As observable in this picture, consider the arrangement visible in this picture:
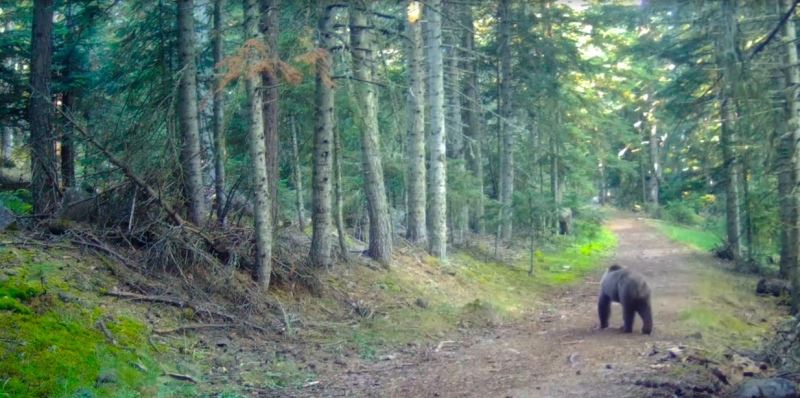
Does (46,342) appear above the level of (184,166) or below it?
below

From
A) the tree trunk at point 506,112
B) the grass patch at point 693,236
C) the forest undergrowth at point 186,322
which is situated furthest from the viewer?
the grass patch at point 693,236

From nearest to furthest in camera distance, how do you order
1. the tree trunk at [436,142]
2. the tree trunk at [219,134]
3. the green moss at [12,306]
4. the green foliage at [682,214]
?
the green moss at [12,306] → the tree trunk at [219,134] → the tree trunk at [436,142] → the green foliage at [682,214]

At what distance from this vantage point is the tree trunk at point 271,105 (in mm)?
11734

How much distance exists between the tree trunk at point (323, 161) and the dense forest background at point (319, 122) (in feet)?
0.12

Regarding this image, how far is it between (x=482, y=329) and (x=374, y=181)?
13.3 feet

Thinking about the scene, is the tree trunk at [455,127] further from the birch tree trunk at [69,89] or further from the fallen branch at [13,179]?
the fallen branch at [13,179]

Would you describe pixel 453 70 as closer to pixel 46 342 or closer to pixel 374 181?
pixel 374 181

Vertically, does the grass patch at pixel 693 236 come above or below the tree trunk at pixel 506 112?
below

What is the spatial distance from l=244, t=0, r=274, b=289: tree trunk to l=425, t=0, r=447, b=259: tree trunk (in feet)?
22.4

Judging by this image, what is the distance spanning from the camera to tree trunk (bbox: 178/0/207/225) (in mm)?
11758

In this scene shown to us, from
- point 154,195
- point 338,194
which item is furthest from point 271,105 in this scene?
point 154,195

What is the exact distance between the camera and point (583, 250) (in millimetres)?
26953

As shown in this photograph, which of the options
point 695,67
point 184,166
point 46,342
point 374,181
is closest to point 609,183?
point 695,67

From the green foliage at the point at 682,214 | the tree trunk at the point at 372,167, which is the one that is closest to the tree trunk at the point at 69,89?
the tree trunk at the point at 372,167
